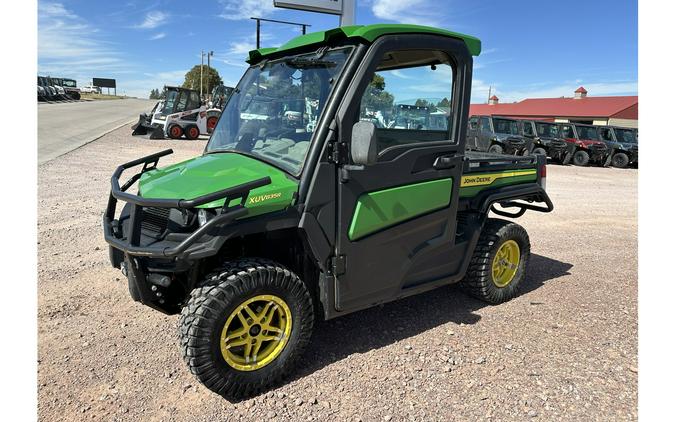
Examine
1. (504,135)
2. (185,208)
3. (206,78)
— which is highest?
(206,78)

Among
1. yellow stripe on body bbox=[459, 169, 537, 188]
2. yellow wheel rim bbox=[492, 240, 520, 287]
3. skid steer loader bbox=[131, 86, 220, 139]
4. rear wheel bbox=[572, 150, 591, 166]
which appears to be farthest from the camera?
skid steer loader bbox=[131, 86, 220, 139]

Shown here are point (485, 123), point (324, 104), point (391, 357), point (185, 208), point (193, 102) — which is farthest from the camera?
point (193, 102)

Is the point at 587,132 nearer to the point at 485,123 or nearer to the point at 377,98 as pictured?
the point at 485,123

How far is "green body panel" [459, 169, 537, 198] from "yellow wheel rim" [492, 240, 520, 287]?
24.0 inches

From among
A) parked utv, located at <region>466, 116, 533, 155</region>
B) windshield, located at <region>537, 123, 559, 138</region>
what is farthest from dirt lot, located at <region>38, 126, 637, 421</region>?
windshield, located at <region>537, 123, 559, 138</region>

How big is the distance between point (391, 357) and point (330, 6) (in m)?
7.85

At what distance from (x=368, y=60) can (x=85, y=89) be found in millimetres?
119081

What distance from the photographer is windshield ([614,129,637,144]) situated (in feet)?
70.5

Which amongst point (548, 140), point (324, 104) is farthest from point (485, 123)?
point (324, 104)

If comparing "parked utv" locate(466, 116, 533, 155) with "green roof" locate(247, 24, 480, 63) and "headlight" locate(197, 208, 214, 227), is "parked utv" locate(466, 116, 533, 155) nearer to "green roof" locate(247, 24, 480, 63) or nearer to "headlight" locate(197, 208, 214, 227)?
"green roof" locate(247, 24, 480, 63)

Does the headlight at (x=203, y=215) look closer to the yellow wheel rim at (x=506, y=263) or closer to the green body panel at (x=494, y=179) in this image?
the green body panel at (x=494, y=179)

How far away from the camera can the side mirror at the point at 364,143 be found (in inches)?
112

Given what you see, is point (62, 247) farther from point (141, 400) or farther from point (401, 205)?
point (401, 205)

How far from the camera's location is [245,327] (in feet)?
9.66
